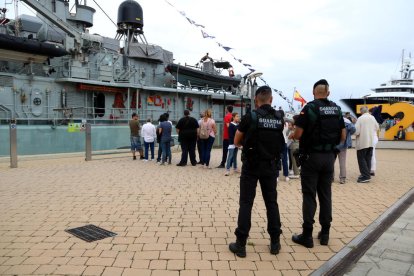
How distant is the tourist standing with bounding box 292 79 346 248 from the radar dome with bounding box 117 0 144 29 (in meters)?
22.2

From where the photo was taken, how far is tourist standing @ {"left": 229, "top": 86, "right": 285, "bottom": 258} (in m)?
3.59

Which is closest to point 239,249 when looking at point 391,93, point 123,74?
point 123,74

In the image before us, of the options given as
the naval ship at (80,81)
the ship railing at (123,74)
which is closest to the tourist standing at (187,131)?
the naval ship at (80,81)

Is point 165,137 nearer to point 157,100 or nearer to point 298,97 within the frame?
point 298,97

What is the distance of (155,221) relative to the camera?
479cm

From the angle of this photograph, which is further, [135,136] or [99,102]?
[99,102]

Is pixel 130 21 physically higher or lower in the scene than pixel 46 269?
higher

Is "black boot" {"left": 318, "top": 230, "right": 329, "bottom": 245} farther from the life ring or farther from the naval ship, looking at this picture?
the life ring

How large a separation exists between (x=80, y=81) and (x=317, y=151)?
14.4m

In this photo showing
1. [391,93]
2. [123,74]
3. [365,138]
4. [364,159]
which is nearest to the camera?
[365,138]

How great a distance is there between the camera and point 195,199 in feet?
20.1

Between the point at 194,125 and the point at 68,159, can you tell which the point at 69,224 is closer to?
the point at 194,125

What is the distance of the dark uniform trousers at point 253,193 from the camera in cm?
362

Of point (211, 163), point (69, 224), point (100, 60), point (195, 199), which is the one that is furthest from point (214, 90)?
point (69, 224)
